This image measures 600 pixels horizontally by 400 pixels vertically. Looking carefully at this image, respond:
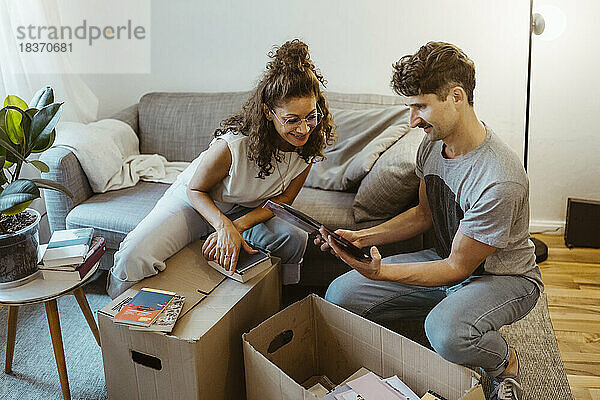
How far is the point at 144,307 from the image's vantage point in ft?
5.77

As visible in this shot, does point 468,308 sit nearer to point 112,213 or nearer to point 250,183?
point 250,183

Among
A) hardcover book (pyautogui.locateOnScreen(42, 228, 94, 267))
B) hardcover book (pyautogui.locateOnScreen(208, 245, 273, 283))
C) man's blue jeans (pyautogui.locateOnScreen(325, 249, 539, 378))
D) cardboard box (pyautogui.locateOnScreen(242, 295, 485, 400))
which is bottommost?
cardboard box (pyautogui.locateOnScreen(242, 295, 485, 400))

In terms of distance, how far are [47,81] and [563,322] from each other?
8.32 feet

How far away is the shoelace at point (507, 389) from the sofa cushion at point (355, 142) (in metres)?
1.02

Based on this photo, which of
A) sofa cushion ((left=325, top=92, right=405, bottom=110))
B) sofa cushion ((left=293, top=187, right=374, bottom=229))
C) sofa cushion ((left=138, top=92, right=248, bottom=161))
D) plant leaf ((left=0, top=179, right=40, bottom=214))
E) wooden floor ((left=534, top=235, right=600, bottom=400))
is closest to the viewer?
plant leaf ((left=0, top=179, right=40, bottom=214))

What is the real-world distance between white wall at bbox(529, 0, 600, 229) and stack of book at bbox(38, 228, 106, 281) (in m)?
2.09

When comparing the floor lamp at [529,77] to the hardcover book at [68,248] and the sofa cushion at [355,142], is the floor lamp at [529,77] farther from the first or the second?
the hardcover book at [68,248]

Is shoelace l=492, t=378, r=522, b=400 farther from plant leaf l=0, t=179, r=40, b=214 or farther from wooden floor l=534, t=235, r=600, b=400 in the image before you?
plant leaf l=0, t=179, r=40, b=214

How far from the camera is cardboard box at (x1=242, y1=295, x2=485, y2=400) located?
5.28ft

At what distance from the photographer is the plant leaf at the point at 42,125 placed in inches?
73.5

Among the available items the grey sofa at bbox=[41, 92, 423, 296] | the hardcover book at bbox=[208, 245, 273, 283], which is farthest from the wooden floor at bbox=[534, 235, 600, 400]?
the hardcover book at bbox=[208, 245, 273, 283]

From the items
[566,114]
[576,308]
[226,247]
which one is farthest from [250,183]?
[566,114]

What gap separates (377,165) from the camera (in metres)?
2.43

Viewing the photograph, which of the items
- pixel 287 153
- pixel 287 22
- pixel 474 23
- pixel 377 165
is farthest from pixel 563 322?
pixel 287 22
